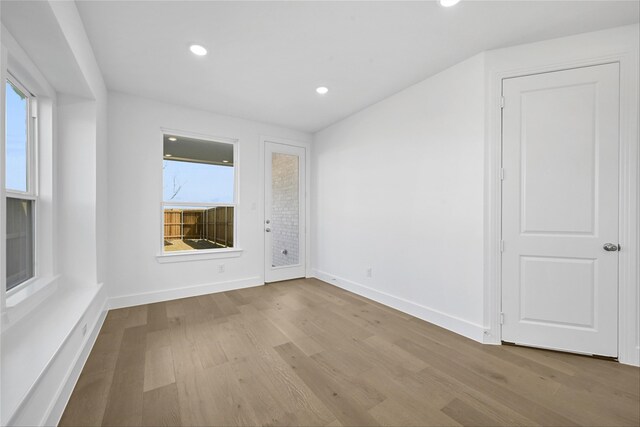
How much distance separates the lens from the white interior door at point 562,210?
2062mm

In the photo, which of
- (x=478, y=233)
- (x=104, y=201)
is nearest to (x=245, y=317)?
(x=104, y=201)

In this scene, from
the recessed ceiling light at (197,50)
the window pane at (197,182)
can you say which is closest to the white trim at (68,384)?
the window pane at (197,182)

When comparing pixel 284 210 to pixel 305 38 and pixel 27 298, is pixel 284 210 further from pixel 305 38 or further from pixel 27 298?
pixel 27 298

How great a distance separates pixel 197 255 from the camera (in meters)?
3.64

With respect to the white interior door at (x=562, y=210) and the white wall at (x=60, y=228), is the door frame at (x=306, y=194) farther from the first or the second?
A: the white interior door at (x=562, y=210)

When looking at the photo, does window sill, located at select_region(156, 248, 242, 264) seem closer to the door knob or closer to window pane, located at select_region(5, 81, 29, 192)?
window pane, located at select_region(5, 81, 29, 192)

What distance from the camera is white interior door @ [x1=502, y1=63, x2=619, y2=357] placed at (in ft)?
6.77

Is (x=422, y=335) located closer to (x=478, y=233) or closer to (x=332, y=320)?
(x=332, y=320)

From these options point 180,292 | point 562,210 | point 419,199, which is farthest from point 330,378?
point 180,292

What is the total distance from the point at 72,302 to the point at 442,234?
3.27 metres

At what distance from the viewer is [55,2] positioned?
4.64ft

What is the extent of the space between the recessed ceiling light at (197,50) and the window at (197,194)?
1540 millimetres

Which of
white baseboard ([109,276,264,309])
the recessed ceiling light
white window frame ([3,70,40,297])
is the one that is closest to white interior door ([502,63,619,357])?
the recessed ceiling light

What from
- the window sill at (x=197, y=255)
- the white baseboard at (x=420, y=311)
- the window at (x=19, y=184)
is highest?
the window at (x=19, y=184)
